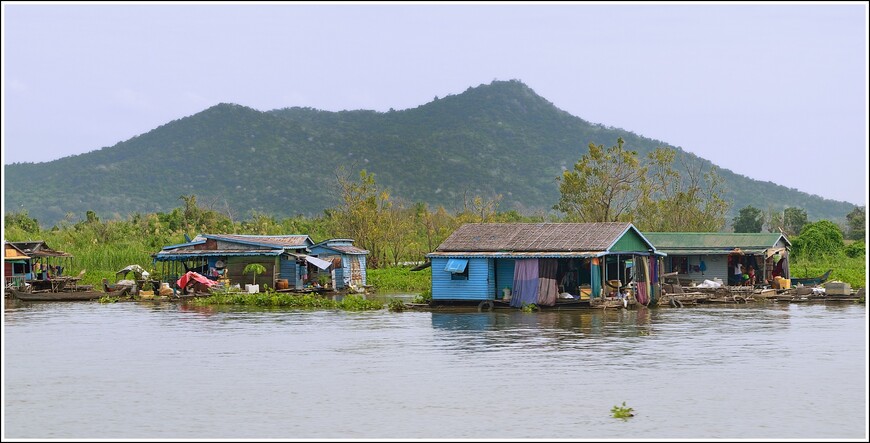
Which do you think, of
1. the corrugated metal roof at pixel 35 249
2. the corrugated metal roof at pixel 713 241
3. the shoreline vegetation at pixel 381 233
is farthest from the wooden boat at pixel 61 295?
the corrugated metal roof at pixel 713 241

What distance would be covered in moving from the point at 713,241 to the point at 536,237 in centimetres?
1131

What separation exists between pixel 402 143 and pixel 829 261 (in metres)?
82.7

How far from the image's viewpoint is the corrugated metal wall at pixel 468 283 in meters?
32.6

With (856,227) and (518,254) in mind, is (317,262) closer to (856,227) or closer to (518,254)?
(518,254)

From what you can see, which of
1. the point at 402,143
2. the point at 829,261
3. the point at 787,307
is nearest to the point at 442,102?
the point at 402,143

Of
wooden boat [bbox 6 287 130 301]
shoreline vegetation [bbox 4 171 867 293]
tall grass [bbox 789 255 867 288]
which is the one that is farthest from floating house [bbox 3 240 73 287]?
tall grass [bbox 789 255 867 288]

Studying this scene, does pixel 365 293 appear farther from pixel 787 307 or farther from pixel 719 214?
pixel 719 214

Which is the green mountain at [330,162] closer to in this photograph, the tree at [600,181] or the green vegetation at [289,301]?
the tree at [600,181]

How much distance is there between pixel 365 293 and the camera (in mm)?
44125

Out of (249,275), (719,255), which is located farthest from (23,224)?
(719,255)

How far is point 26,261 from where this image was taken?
42.8 metres

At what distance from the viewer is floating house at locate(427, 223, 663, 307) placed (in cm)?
3209

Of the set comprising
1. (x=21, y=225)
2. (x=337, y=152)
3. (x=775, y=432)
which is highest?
(x=337, y=152)

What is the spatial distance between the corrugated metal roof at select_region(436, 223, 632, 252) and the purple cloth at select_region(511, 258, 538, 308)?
1.67 feet
